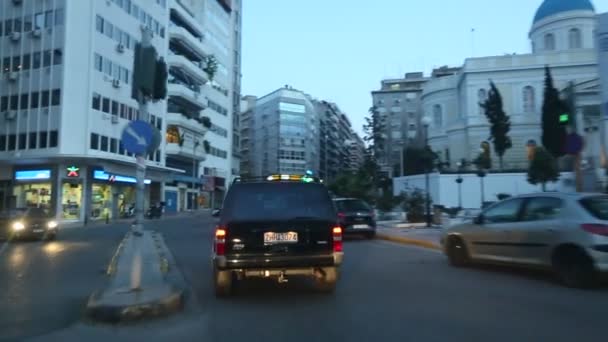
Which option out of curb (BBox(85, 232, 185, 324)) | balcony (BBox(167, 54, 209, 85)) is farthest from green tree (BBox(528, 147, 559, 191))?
curb (BBox(85, 232, 185, 324))

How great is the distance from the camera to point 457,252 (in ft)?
38.5

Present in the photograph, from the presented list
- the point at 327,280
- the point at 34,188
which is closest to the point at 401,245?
the point at 327,280

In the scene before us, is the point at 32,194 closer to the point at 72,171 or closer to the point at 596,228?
the point at 72,171

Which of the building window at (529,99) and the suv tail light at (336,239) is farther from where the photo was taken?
the building window at (529,99)

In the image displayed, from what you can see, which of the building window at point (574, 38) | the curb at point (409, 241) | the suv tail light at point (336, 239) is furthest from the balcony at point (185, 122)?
the suv tail light at point (336, 239)

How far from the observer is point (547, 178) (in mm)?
40594

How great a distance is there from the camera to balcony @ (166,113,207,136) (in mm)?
55222

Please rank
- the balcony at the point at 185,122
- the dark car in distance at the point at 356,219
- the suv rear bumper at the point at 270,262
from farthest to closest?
the balcony at the point at 185,122, the dark car in distance at the point at 356,219, the suv rear bumper at the point at 270,262

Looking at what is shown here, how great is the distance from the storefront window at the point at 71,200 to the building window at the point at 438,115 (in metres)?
42.3

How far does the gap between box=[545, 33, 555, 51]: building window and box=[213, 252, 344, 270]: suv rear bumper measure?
2375 inches

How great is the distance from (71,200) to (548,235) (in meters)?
39.2

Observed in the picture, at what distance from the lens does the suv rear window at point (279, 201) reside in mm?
8383

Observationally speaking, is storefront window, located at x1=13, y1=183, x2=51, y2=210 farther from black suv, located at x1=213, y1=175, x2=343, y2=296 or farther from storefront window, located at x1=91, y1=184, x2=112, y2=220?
black suv, located at x1=213, y1=175, x2=343, y2=296

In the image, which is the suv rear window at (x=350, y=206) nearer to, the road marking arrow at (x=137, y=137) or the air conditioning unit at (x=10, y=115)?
the road marking arrow at (x=137, y=137)
